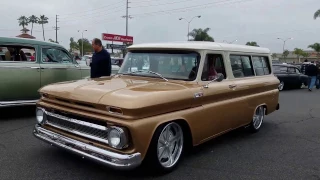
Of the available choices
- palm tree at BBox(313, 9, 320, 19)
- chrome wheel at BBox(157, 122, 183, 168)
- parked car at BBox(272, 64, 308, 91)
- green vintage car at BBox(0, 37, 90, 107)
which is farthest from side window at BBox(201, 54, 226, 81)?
palm tree at BBox(313, 9, 320, 19)

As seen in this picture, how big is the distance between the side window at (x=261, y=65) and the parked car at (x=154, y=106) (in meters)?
0.40

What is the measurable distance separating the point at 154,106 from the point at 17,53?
4818mm

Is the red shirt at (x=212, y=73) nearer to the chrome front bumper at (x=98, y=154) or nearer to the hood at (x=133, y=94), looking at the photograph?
the hood at (x=133, y=94)

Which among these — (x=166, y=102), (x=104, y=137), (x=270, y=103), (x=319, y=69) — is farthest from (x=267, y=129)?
(x=319, y=69)

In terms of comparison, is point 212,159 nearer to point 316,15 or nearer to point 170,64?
point 170,64

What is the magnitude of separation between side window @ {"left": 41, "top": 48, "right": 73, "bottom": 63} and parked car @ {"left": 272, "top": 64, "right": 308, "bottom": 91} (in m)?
12.3

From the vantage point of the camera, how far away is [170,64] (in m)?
4.84

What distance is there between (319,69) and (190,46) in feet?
55.4

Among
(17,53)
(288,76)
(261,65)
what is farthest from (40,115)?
(288,76)

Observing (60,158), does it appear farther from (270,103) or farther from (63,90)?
(270,103)

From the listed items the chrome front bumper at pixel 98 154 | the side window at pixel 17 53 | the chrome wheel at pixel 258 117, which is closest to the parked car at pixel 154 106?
the chrome front bumper at pixel 98 154

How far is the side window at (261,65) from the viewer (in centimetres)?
634

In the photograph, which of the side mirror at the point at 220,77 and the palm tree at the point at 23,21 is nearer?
the side mirror at the point at 220,77

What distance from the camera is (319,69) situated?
62.3ft
